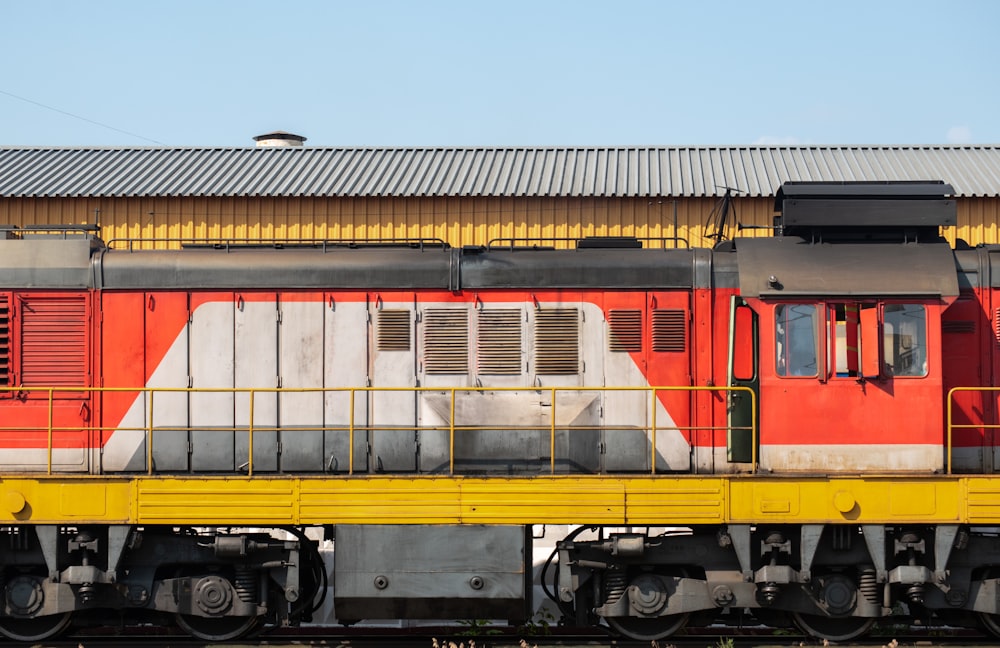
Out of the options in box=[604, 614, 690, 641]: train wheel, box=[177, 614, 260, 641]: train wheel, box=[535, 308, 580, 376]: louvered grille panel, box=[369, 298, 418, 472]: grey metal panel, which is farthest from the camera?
box=[535, 308, 580, 376]: louvered grille panel

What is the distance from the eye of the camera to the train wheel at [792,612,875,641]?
10.2 meters

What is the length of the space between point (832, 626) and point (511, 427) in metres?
3.89

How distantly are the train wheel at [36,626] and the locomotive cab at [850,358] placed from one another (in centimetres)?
746

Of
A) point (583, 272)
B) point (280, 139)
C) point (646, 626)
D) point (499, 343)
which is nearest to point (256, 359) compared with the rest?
point (499, 343)

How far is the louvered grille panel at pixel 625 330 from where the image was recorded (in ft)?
35.6

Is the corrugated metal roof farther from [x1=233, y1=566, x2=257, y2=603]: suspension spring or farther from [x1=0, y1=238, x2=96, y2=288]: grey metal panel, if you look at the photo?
[x1=233, y1=566, x2=257, y2=603]: suspension spring

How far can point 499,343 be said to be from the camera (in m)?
10.9

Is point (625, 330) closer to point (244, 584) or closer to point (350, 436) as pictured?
point (350, 436)

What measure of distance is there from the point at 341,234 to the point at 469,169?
312cm

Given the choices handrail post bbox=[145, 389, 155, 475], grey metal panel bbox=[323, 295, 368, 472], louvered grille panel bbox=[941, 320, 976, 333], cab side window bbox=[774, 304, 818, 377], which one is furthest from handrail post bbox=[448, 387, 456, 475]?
louvered grille panel bbox=[941, 320, 976, 333]

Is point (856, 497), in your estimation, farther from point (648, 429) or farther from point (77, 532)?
point (77, 532)

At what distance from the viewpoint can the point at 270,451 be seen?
1081cm

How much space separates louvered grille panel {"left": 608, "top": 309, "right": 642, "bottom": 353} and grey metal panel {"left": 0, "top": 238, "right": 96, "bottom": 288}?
5712 millimetres

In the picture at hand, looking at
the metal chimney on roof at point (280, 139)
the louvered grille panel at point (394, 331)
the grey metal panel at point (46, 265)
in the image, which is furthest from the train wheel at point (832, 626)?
the metal chimney on roof at point (280, 139)
